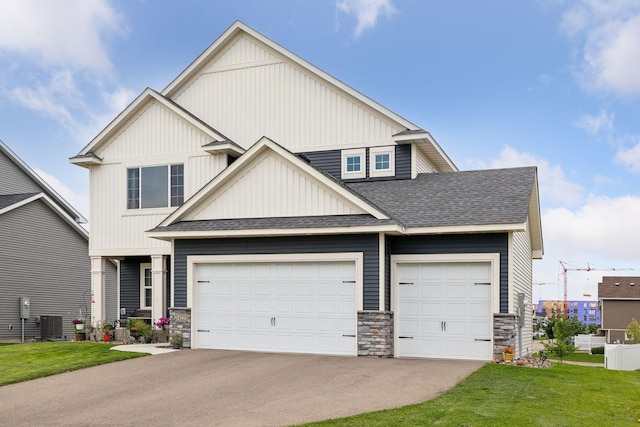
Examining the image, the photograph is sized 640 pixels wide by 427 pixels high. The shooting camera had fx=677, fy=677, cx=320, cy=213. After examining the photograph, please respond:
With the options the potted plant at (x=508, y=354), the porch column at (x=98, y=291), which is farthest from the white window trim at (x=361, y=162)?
the porch column at (x=98, y=291)

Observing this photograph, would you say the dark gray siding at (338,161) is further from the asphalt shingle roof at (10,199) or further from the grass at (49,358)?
the asphalt shingle roof at (10,199)

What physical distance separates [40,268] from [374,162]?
1662 centimetres

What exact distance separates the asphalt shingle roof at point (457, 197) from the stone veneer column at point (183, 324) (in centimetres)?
607

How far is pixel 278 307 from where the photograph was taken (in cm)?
1792

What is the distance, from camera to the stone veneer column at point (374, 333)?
16688 millimetres

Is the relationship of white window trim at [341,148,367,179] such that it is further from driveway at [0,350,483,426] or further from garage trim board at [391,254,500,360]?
driveway at [0,350,483,426]

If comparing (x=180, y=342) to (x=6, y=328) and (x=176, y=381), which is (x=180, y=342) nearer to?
(x=176, y=381)

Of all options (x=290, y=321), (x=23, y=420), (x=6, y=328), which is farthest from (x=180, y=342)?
(x=6, y=328)

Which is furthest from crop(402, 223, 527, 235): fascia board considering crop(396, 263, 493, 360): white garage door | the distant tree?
the distant tree

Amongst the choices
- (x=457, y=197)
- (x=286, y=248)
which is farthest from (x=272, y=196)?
(x=457, y=197)

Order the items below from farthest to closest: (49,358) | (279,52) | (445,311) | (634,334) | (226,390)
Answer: (634,334)
(279,52)
(49,358)
(445,311)
(226,390)

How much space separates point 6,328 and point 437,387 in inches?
845

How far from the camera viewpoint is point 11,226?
2783 centimetres

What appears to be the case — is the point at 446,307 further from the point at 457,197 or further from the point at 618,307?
the point at 618,307
